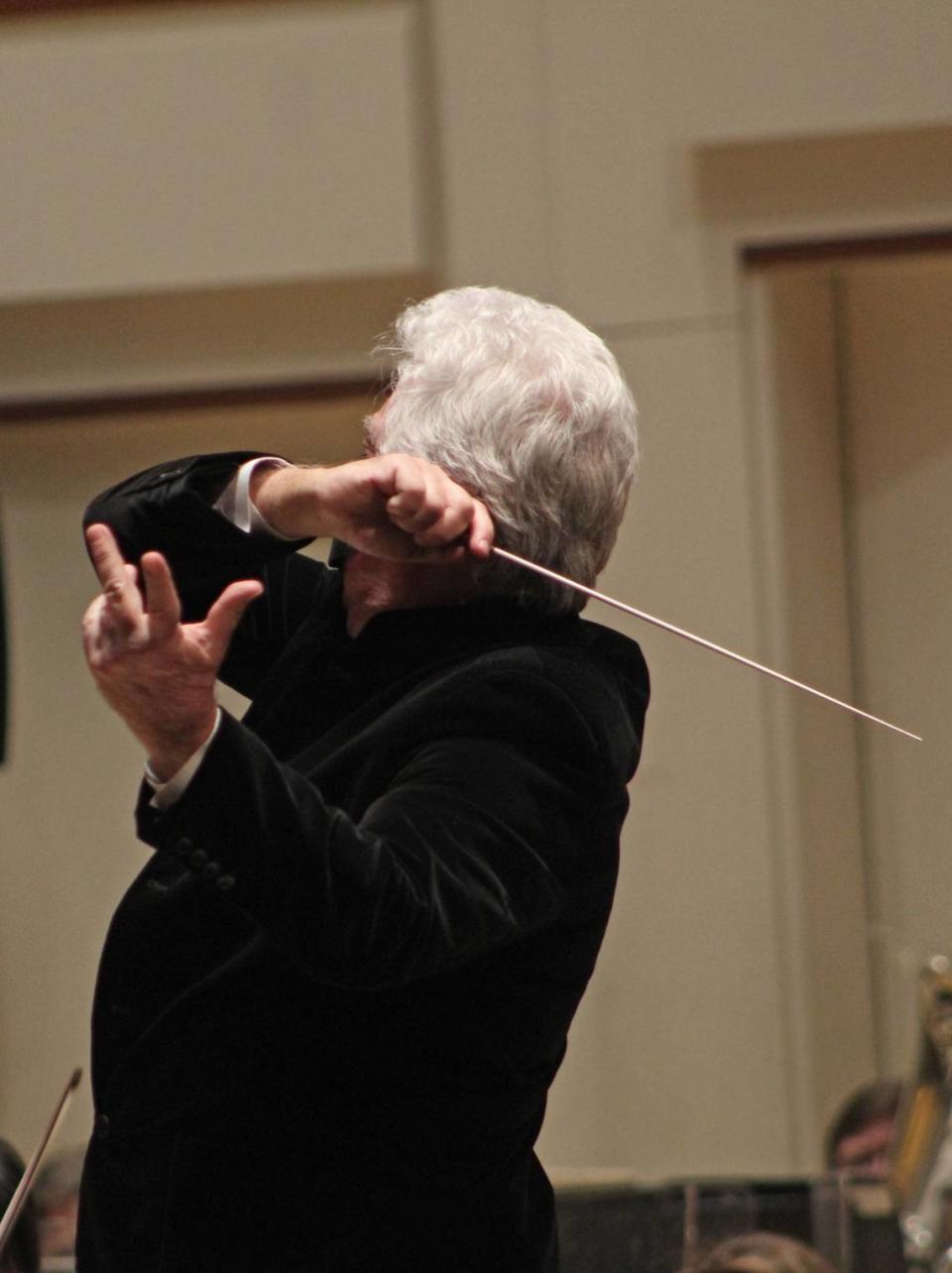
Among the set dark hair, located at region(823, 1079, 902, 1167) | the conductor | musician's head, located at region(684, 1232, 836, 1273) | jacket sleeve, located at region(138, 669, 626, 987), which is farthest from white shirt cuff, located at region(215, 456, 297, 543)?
dark hair, located at region(823, 1079, 902, 1167)

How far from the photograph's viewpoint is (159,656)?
0.82 meters

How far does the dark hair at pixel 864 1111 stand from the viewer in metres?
2.50

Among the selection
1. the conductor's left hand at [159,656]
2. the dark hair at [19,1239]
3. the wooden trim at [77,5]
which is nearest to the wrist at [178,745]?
the conductor's left hand at [159,656]

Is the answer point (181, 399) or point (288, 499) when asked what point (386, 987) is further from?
point (181, 399)

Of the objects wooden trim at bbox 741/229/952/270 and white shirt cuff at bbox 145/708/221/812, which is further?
wooden trim at bbox 741/229/952/270

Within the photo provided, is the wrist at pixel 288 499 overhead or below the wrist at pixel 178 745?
overhead

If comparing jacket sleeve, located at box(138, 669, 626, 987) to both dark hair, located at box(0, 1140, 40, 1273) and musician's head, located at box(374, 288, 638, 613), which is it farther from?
dark hair, located at box(0, 1140, 40, 1273)

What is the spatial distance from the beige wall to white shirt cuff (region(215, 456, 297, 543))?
175 centimetres

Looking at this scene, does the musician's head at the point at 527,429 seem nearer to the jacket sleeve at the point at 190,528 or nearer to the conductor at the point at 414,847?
the conductor at the point at 414,847

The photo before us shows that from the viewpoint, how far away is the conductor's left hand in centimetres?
82

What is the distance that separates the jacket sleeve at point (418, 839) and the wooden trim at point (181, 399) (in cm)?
212

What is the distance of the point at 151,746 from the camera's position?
0.84 m

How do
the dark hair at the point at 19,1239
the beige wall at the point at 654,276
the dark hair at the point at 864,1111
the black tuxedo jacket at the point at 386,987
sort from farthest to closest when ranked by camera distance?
1. the beige wall at the point at 654,276
2. the dark hair at the point at 864,1111
3. the dark hair at the point at 19,1239
4. the black tuxedo jacket at the point at 386,987

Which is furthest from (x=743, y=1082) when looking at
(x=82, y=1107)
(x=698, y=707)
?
(x=82, y=1107)
